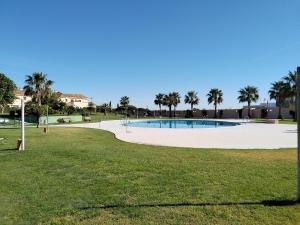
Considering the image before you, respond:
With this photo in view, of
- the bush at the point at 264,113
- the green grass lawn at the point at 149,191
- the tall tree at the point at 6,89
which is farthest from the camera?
the bush at the point at 264,113

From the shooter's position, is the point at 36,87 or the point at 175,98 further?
the point at 175,98

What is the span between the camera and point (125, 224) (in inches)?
163

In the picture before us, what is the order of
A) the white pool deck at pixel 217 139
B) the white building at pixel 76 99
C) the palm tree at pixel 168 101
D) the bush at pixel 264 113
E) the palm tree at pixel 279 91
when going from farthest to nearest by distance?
the white building at pixel 76 99 → the palm tree at pixel 168 101 → the bush at pixel 264 113 → the palm tree at pixel 279 91 → the white pool deck at pixel 217 139

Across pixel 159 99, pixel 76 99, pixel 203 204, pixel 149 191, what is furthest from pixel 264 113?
pixel 76 99

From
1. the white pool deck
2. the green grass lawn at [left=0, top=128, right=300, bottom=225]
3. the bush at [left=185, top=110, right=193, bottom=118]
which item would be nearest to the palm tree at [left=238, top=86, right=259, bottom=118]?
the bush at [left=185, top=110, right=193, bottom=118]

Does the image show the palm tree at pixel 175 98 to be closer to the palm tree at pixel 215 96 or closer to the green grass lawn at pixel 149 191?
the palm tree at pixel 215 96

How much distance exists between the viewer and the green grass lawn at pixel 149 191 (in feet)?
14.4

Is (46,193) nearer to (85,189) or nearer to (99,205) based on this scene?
(85,189)

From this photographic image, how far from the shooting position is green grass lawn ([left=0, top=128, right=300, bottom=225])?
14.4ft

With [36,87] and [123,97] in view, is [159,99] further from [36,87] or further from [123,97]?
[36,87]

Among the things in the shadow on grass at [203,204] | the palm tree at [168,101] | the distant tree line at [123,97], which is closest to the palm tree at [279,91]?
the distant tree line at [123,97]

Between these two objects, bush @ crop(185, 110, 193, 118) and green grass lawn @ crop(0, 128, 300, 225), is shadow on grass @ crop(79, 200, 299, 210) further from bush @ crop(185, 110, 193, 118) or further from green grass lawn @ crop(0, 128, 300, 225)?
bush @ crop(185, 110, 193, 118)

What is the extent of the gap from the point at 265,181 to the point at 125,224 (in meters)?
3.59

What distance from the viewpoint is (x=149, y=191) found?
5.72 meters
